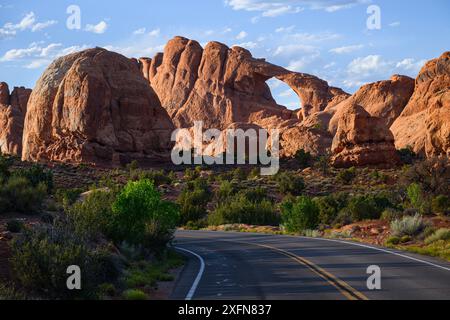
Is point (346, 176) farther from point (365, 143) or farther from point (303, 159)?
point (303, 159)

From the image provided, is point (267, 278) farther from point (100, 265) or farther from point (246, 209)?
point (246, 209)

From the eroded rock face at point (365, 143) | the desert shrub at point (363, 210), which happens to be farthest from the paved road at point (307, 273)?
the eroded rock face at point (365, 143)

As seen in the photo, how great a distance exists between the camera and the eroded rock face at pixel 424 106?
6569cm

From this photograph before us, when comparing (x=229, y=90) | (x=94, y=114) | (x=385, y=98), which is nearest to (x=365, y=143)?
(x=385, y=98)

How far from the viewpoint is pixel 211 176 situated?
227ft

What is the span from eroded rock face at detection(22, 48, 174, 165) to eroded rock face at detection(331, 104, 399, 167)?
1977 cm

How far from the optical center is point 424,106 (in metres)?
86.9

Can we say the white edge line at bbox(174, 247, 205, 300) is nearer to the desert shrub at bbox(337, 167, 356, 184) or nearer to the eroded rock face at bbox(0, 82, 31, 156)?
the desert shrub at bbox(337, 167, 356, 184)

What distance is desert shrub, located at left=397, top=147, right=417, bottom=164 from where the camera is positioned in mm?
70731

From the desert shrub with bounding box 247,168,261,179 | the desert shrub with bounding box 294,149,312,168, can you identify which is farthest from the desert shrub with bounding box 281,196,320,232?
the desert shrub with bounding box 294,149,312,168

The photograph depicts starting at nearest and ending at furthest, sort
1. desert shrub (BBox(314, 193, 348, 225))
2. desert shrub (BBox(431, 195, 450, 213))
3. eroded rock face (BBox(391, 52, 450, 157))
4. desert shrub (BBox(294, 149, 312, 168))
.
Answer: desert shrub (BBox(431, 195, 450, 213))
desert shrub (BBox(314, 193, 348, 225))
eroded rock face (BBox(391, 52, 450, 157))
desert shrub (BBox(294, 149, 312, 168))

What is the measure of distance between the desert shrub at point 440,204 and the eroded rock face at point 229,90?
6961cm

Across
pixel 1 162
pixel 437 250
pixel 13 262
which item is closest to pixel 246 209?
pixel 1 162
